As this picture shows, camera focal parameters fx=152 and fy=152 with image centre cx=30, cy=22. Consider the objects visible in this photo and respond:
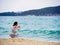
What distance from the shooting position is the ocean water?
2156 millimetres

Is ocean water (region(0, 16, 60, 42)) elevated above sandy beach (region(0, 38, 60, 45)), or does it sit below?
above

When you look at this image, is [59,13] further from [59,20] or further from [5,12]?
[5,12]

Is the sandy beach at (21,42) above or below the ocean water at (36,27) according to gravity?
below

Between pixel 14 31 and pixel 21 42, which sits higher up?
pixel 14 31

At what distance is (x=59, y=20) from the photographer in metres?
2.16

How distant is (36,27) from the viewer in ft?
7.25

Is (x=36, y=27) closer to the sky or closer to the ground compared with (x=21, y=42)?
closer to the sky

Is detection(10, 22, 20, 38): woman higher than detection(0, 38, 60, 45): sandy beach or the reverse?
higher

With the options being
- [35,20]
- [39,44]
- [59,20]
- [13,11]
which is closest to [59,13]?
[59,20]

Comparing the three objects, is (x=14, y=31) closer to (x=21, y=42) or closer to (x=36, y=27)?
(x=21, y=42)

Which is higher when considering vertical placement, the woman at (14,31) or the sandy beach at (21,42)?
the woman at (14,31)

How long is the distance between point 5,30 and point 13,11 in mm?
309

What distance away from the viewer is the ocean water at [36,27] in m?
2.16

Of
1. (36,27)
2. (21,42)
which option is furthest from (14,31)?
(36,27)
